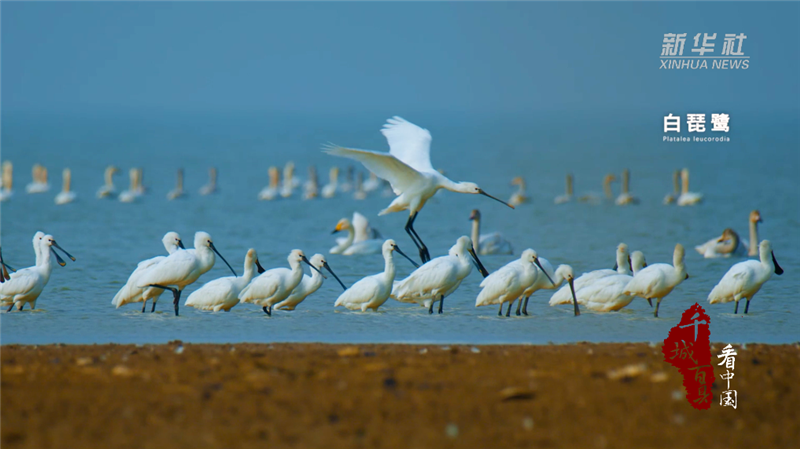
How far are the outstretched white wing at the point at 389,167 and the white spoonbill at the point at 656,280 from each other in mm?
2959

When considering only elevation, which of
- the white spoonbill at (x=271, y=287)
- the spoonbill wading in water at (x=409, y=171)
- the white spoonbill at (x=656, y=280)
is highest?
the spoonbill wading in water at (x=409, y=171)

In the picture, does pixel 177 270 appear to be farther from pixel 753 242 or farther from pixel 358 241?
pixel 753 242

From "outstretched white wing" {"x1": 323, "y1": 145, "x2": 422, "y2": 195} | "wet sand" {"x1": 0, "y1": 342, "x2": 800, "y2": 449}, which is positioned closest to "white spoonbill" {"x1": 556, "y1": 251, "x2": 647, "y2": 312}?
"outstretched white wing" {"x1": 323, "y1": 145, "x2": 422, "y2": 195}

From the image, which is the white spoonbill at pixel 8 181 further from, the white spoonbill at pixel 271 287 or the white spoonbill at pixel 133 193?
the white spoonbill at pixel 271 287

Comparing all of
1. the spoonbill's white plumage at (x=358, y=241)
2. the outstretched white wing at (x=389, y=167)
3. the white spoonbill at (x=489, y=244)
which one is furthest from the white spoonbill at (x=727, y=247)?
the outstretched white wing at (x=389, y=167)

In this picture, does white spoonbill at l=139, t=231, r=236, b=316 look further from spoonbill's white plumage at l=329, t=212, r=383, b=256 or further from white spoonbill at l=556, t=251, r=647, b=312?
spoonbill's white plumage at l=329, t=212, r=383, b=256

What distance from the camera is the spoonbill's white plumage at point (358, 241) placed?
16.5 m

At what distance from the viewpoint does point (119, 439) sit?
17.3 feet

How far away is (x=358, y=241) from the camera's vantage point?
17.1 m

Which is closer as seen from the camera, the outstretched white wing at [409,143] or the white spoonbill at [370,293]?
the white spoonbill at [370,293]

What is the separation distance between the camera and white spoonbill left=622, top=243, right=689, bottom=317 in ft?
33.9

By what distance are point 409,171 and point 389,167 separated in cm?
27

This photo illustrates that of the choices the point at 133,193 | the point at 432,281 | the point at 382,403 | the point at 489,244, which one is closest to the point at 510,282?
the point at 432,281

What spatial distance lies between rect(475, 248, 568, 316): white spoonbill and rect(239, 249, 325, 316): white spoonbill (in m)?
1.91
